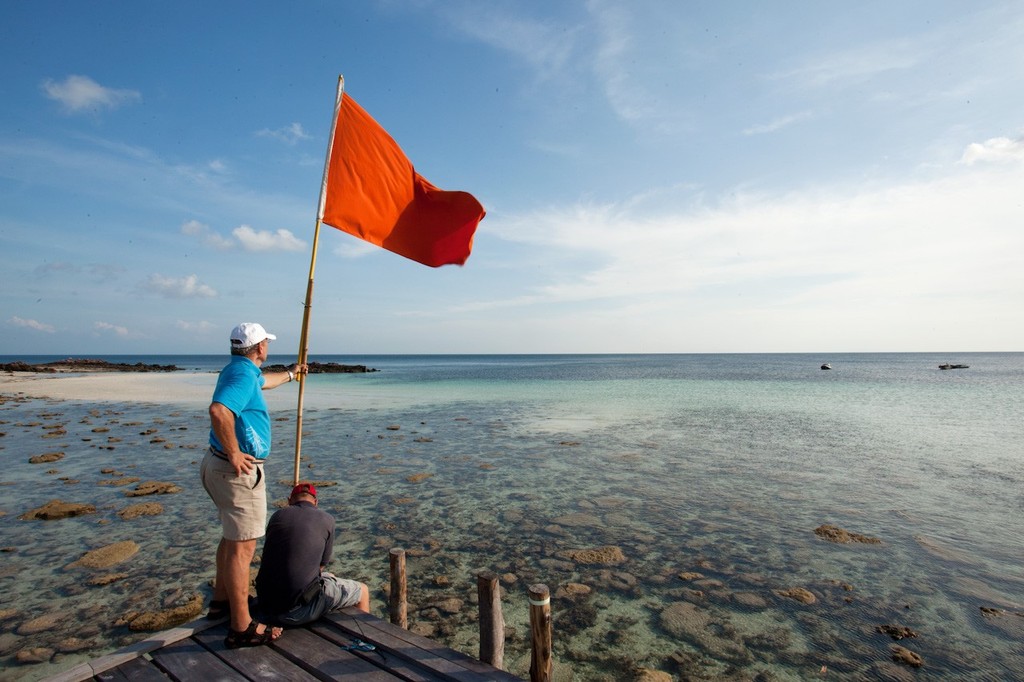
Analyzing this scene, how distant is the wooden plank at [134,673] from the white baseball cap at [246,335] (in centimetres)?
275

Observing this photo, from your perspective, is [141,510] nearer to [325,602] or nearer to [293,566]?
[325,602]

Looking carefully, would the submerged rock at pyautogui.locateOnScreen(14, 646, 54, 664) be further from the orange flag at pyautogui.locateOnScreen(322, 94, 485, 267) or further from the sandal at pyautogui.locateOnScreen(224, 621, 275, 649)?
the orange flag at pyautogui.locateOnScreen(322, 94, 485, 267)

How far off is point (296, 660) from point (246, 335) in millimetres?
2882

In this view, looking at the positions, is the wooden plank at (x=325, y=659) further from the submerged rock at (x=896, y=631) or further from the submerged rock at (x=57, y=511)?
the submerged rock at (x=57, y=511)

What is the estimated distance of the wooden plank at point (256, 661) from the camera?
4.25 m

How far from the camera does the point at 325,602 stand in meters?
5.05

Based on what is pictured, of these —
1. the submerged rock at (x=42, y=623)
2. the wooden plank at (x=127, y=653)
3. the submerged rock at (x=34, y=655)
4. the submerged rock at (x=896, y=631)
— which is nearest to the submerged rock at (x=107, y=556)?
the submerged rock at (x=42, y=623)

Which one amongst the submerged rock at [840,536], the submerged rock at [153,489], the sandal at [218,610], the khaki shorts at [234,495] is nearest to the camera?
the khaki shorts at [234,495]

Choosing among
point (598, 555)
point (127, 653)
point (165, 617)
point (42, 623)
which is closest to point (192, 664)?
point (127, 653)

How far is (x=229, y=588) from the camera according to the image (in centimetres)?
466

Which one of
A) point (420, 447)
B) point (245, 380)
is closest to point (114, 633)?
point (245, 380)

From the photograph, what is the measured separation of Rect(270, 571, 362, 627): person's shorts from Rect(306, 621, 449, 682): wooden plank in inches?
6.2

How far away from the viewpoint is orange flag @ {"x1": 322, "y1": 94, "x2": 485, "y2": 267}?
7.18 meters

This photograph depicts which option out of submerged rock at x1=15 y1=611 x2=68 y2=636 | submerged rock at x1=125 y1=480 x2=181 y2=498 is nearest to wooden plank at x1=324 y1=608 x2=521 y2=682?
submerged rock at x1=15 y1=611 x2=68 y2=636
